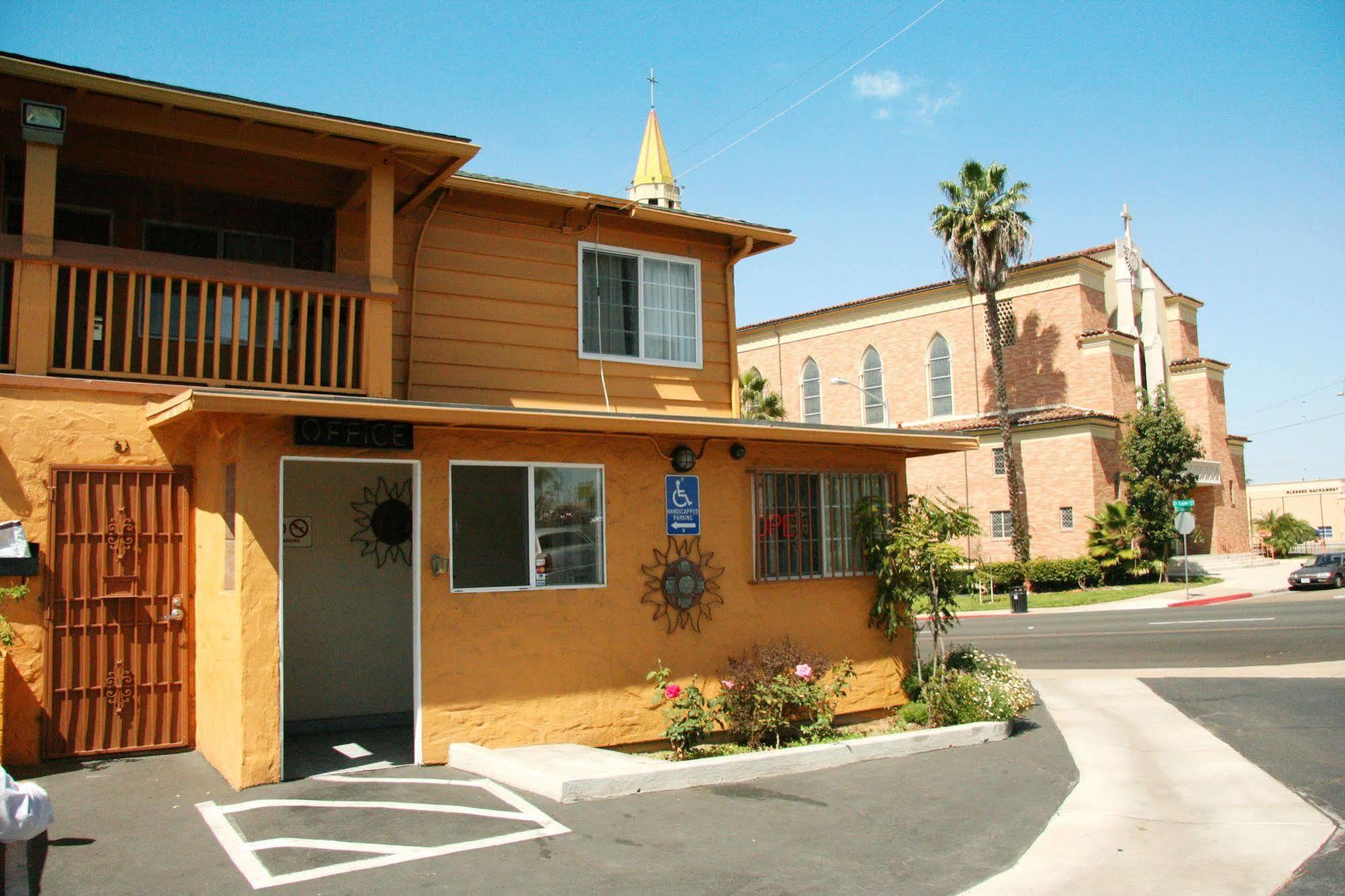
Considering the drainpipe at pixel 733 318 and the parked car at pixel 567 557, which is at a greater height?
the drainpipe at pixel 733 318

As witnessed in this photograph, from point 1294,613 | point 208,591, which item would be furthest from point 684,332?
point 1294,613

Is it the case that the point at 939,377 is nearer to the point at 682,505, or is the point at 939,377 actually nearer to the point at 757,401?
the point at 757,401

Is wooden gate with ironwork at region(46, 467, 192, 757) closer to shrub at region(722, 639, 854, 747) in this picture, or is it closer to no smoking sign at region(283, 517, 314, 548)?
no smoking sign at region(283, 517, 314, 548)

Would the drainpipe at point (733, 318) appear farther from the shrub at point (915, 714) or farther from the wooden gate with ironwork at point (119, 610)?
the wooden gate with ironwork at point (119, 610)

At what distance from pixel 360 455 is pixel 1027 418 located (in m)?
34.3

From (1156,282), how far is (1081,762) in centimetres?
3933

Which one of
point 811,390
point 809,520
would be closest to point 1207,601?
point 811,390

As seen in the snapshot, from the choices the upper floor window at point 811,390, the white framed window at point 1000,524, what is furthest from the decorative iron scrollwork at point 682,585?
the upper floor window at point 811,390

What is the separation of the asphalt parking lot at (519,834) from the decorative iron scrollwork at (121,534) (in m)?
1.77

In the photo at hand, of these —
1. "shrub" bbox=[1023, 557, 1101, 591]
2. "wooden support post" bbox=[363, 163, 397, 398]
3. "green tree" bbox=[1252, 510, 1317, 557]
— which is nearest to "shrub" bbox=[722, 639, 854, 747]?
"wooden support post" bbox=[363, 163, 397, 398]

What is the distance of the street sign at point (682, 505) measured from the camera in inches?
416

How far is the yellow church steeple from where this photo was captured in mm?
37125

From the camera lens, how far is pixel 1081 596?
107 feet

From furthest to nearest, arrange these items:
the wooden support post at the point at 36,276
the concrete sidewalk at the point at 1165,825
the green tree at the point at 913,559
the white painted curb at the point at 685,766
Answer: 1. the green tree at the point at 913,559
2. the wooden support post at the point at 36,276
3. the white painted curb at the point at 685,766
4. the concrete sidewalk at the point at 1165,825
